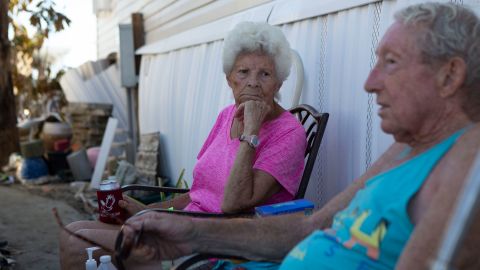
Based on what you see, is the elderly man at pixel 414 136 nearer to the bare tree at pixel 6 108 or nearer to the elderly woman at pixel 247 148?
the elderly woman at pixel 247 148

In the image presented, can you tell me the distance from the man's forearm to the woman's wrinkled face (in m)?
0.93

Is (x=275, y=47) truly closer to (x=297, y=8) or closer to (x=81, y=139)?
(x=297, y=8)

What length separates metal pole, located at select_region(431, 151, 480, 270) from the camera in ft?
3.00

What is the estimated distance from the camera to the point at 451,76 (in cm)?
147

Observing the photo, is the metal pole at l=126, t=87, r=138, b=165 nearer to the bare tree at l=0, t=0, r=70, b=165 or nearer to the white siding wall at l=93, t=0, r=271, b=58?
the white siding wall at l=93, t=0, r=271, b=58

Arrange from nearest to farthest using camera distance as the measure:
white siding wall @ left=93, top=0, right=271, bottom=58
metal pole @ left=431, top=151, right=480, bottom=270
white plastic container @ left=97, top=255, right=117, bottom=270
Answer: metal pole @ left=431, top=151, right=480, bottom=270, white plastic container @ left=97, top=255, right=117, bottom=270, white siding wall @ left=93, top=0, right=271, bottom=58

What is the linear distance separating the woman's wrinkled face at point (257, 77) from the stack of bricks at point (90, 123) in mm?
7501

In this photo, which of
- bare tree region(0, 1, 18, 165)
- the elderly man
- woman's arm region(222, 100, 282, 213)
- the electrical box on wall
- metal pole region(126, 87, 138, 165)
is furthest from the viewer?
bare tree region(0, 1, 18, 165)

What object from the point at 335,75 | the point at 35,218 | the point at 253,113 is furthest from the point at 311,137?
the point at 35,218

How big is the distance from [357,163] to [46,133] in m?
7.35

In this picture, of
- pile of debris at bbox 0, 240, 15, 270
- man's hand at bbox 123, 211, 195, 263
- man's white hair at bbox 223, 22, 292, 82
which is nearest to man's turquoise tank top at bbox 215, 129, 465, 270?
man's hand at bbox 123, 211, 195, 263

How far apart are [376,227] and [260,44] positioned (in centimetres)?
144

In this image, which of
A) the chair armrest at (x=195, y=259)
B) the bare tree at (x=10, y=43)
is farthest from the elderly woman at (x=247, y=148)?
the bare tree at (x=10, y=43)

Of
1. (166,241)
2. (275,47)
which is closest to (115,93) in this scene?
(275,47)
